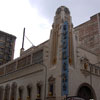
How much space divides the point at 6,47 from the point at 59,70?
57855 mm

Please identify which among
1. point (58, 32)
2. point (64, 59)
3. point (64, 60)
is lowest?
point (64, 60)

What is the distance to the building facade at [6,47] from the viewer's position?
77812mm

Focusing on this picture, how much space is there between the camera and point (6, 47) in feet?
265

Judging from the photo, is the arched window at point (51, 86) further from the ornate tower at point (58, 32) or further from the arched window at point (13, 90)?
the arched window at point (13, 90)

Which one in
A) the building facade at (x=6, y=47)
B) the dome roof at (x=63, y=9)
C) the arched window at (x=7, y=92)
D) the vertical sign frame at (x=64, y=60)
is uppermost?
the building facade at (x=6, y=47)

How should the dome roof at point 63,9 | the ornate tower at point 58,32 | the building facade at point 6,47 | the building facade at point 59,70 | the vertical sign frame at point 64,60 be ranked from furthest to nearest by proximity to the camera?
1. the building facade at point 6,47
2. the dome roof at point 63,9
3. the ornate tower at point 58,32
4. the building facade at point 59,70
5. the vertical sign frame at point 64,60

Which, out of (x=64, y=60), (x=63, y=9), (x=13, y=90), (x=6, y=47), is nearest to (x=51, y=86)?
(x=64, y=60)

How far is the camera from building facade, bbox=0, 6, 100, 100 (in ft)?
86.5

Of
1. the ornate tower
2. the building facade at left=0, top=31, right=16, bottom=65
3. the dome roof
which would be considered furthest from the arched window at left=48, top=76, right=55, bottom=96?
the building facade at left=0, top=31, right=16, bottom=65

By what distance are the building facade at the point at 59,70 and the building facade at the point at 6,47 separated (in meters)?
42.1

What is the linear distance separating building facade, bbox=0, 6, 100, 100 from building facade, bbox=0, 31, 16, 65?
4212 cm

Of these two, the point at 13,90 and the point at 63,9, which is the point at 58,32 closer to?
the point at 63,9

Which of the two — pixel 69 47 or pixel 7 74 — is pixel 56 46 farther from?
pixel 7 74

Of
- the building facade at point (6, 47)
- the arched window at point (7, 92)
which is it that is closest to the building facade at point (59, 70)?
the arched window at point (7, 92)
